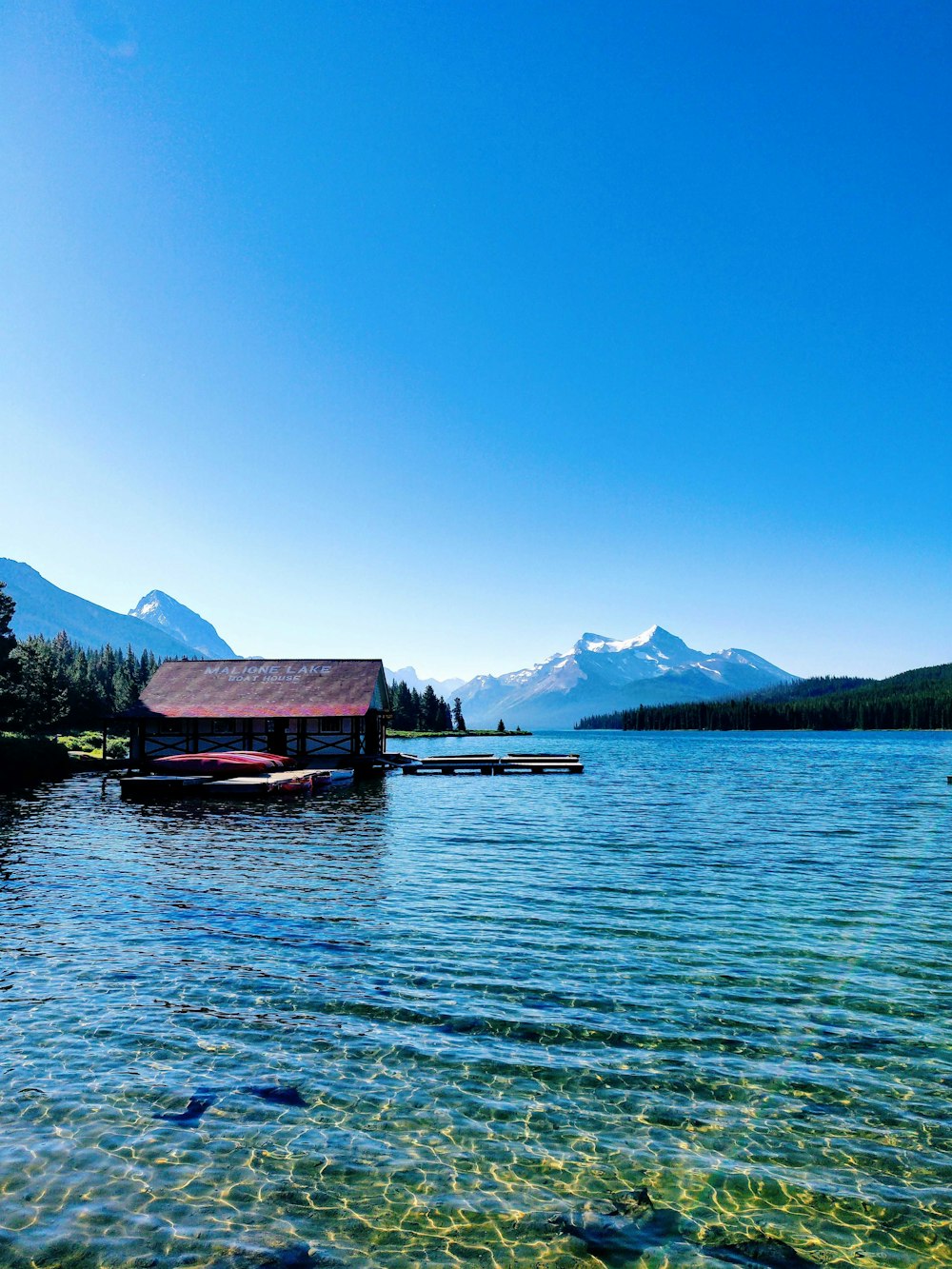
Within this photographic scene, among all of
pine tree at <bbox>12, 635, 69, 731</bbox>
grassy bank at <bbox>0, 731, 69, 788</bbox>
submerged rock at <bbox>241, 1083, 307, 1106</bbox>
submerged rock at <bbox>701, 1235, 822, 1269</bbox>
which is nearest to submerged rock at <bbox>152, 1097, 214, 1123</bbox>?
submerged rock at <bbox>241, 1083, 307, 1106</bbox>

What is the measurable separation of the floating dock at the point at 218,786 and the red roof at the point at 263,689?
23.5 feet

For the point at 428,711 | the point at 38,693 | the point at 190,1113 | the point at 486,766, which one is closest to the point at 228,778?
the point at 486,766

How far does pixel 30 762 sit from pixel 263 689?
57.1 feet

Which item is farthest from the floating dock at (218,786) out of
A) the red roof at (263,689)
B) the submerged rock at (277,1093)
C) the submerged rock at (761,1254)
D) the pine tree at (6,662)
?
the submerged rock at (761,1254)

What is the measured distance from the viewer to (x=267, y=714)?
2098 inches

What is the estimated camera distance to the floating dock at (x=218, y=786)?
43.5 metres

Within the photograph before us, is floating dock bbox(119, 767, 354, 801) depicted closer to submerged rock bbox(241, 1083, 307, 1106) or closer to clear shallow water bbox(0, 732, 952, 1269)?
clear shallow water bbox(0, 732, 952, 1269)

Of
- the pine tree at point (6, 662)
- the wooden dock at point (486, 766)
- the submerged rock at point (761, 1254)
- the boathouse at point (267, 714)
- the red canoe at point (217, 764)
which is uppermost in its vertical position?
the pine tree at point (6, 662)

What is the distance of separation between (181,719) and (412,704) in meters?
132

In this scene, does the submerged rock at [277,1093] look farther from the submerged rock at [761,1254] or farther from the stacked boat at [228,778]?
the stacked boat at [228,778]

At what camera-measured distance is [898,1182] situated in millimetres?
7504

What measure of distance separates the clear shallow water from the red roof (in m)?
31.2

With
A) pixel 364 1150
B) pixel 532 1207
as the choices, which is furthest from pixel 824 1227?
pixel 364 1150

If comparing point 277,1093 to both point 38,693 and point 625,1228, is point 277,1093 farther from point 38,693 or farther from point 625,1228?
point 38,693
